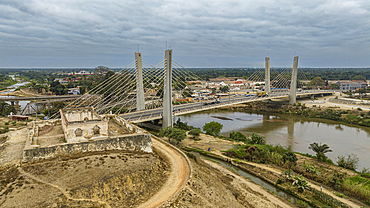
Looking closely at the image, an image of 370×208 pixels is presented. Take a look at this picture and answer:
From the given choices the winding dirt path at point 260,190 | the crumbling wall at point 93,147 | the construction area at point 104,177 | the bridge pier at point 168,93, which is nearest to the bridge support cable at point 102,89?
the bridge pier at point 168,93

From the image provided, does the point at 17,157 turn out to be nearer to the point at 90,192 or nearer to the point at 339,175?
the point at 90,192

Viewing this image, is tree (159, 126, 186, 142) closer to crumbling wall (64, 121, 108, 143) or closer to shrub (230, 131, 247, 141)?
shrub (230, 131, 247, 141)

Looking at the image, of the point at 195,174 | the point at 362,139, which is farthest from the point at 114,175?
the point at 362,139

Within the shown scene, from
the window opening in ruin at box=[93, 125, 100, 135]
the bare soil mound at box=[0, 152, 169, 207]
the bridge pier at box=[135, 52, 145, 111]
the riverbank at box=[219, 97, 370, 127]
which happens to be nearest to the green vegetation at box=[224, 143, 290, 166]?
the bare soil mound at box=[0, 152, 169, 207]

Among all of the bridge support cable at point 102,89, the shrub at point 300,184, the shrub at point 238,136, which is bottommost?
the shrub at point 300,184

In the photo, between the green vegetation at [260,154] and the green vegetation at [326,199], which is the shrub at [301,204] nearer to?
the green vegetation at [326,199]

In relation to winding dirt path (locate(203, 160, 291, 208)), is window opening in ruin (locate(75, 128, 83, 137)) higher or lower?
higher
